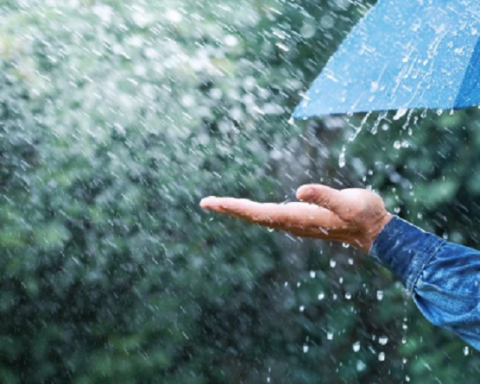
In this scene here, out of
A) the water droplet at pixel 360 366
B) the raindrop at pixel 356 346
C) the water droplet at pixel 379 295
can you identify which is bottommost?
the water droplet at pixel 360 366

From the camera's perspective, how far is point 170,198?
3172 millimetres

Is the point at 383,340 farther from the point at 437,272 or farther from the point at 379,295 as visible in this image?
the point at 437,272

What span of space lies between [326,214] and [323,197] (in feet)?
0.25

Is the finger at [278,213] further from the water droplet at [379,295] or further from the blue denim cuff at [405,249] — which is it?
the water droplet at [379,295]

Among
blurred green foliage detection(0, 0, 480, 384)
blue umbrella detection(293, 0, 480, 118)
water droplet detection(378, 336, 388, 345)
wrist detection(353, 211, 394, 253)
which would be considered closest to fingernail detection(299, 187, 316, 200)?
wrist detection(353, 211, 394, 253)

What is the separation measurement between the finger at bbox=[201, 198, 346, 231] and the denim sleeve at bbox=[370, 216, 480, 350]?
102 millimetres

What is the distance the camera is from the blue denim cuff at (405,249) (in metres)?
1.29

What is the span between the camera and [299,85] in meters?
3.06

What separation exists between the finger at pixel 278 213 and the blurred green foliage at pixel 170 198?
5.46ft

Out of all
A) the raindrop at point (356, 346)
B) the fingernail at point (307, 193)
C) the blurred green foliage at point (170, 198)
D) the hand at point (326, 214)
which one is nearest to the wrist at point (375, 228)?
the hand at point (326, 214)

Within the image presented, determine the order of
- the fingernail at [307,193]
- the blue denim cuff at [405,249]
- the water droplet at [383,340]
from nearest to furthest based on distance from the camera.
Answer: the fingernail at [307,193], the blue denim cuff at [405,249], the water droplet at [383,340]

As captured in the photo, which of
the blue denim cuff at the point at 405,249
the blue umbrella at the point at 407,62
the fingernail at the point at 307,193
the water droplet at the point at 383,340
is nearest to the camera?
the fingernail at the point at 307,193

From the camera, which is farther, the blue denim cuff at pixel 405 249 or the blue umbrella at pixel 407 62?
the blue umbrella at pixel 407 62

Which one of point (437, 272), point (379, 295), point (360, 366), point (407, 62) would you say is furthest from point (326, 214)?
point (360, 366)
